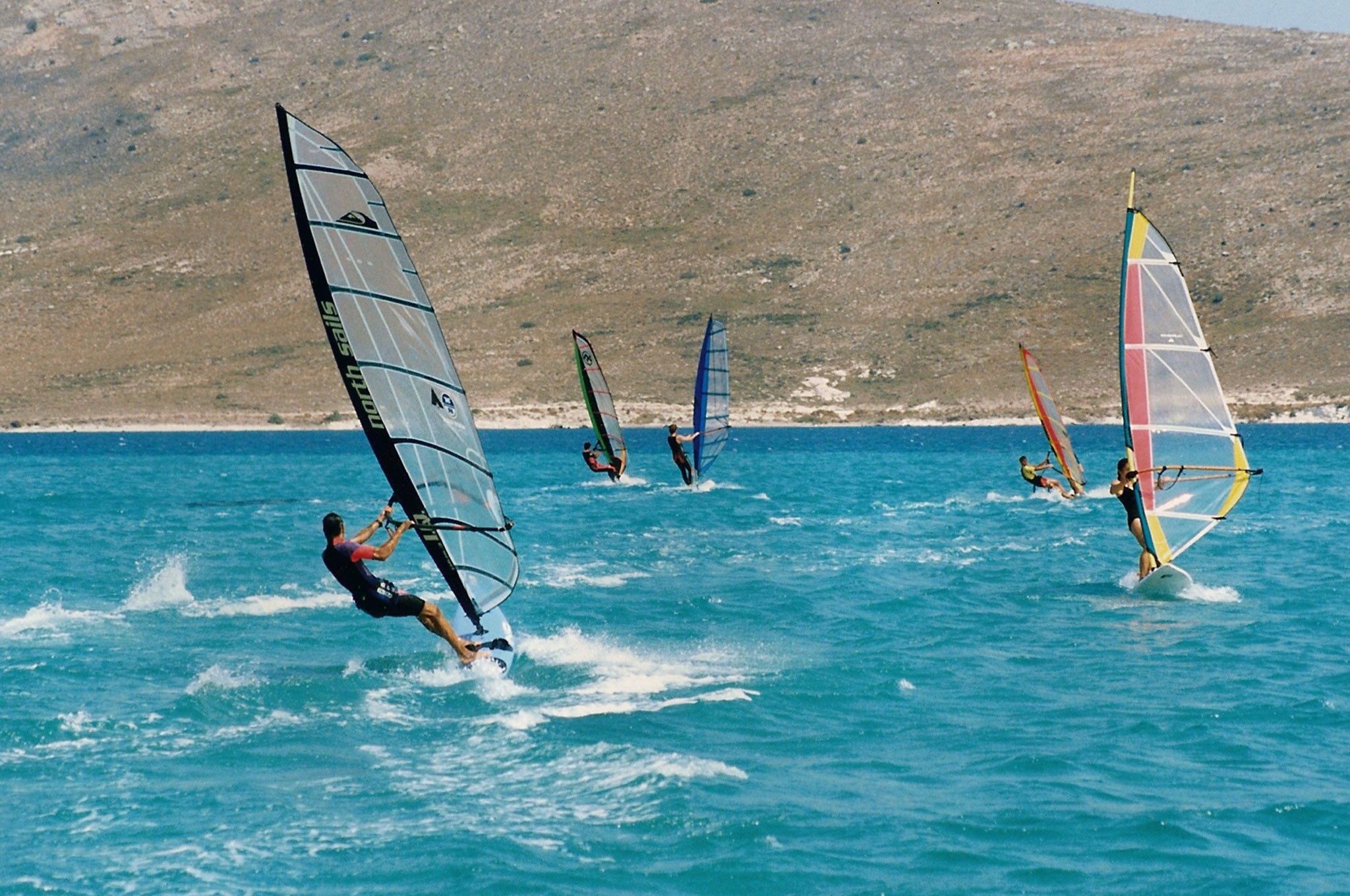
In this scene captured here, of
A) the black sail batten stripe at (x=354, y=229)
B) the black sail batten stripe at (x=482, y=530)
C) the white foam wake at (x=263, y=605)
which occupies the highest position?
the black sail batten stripe at (x=354, y=229)

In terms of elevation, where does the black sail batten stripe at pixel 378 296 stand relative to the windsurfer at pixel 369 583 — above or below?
above

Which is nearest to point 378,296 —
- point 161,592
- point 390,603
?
point 390,603

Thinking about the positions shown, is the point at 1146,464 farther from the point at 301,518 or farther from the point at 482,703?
the point at 301,518

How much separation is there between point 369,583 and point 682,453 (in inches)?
987

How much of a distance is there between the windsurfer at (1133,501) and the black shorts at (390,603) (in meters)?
9.43

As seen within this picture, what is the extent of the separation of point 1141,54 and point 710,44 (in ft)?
104

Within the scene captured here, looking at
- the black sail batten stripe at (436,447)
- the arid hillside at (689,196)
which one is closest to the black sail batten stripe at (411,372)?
the black sail batten stripe at (436,447)

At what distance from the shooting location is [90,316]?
3760 inches

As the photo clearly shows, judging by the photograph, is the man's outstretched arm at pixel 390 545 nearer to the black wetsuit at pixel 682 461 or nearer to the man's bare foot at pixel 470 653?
the man's bare foot at pixel 470 653

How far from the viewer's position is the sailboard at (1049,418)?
30.6 m

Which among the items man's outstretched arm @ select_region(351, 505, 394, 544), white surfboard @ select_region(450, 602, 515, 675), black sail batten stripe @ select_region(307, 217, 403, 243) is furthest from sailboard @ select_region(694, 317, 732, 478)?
man's outstretched arm @ select_region(351, 505, 394, 544)

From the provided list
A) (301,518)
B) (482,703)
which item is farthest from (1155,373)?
(301,518)

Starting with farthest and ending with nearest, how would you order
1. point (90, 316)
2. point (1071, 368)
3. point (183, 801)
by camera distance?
point (90, 316) < point (1071, 368) < point (183, 801)

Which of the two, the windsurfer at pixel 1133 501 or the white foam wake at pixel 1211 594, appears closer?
the windsurfer at pixel 1133 501
